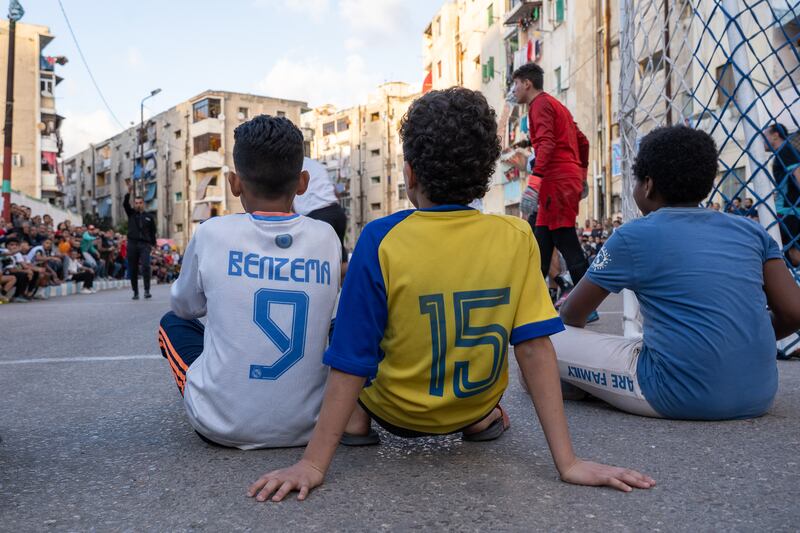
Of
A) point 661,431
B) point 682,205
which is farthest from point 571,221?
point 661,431

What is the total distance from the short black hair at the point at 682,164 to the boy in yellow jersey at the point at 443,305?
0.97 meters

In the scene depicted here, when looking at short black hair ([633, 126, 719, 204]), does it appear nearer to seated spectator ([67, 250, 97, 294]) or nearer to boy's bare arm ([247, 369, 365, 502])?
boy's bare arm ([247, 369, 365, 502])

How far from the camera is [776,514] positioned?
187 centimetres

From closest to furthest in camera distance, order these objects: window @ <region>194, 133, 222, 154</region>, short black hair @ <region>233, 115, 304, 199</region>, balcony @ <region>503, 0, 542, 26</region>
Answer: short black hair @ <region>233, 115, 304, 199</region> → balcony @ <region>503, 0, 542, 26</region> → window @ <region>194, 133, 222, 154</region>

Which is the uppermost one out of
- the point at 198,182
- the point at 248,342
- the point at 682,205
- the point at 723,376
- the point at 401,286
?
the point at 198,182

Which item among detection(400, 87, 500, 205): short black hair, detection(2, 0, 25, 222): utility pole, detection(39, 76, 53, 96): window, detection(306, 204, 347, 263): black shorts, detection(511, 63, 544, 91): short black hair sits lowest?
detection(400, 87, 500, 205): short black hair

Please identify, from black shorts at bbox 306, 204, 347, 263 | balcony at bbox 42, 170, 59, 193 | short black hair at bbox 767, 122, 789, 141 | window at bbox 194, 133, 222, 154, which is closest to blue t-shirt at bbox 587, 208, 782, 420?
short black hair at bbox 767, 122, 789, 141

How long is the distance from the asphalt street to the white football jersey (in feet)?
0.42

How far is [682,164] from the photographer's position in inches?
114

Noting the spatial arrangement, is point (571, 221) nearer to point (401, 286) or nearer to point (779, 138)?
point (779, 138)

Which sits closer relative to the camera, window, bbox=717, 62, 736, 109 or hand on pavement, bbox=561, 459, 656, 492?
hand on pavement, bbox=561, 459, 656, 492

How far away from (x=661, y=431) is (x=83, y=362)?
368cm

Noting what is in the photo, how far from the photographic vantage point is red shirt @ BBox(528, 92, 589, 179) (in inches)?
225

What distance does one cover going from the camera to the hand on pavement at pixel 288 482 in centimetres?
196
